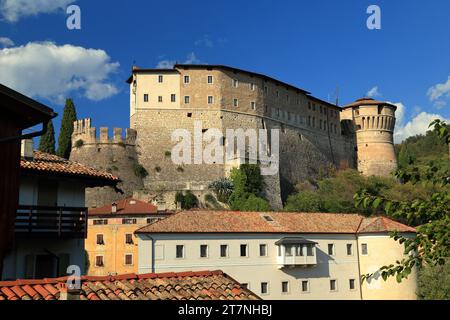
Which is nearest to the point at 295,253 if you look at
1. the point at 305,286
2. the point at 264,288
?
the point at 305,286

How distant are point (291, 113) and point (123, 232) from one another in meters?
39.6

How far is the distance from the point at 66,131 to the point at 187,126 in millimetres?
15985

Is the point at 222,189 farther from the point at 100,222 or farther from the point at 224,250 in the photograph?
the point at 224,250


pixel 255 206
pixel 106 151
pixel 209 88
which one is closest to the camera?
pixel 255 206

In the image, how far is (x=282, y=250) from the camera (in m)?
34.2

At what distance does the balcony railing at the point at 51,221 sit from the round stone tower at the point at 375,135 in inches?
2894

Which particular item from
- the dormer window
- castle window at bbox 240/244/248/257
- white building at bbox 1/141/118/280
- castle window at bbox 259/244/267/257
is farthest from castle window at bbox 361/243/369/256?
white building at bbox 1/141/118/280

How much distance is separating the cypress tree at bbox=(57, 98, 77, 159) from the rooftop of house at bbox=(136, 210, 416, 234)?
35.8 metres

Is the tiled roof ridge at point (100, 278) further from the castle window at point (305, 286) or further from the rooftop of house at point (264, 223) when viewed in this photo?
the castle window at point (305, 286)

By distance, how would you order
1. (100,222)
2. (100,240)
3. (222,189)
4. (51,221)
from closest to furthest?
(51,221) < (100,240) < (100,222) < (222,189)

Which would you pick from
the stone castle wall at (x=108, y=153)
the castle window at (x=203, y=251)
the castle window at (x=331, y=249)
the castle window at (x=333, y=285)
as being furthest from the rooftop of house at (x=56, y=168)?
the stone castle wall at (x=108, y=153)

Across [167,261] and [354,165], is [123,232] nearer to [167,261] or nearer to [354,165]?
[167,261]

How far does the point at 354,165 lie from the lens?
86312 mm
